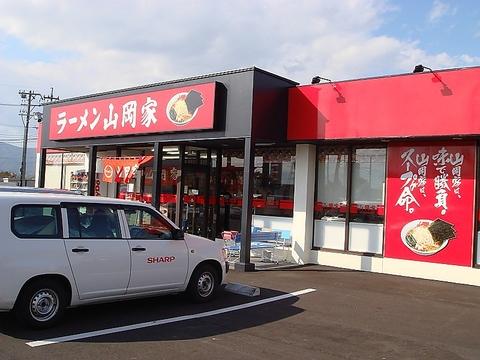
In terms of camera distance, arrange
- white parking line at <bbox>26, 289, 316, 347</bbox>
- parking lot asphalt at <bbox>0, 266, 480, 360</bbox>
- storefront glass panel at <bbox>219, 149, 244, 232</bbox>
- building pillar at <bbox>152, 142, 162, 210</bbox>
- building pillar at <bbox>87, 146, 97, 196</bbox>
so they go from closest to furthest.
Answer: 1. parking lot asphalt at <bbox>0, 266, 480, 360</bbox>
2. white parking line at <bbox>26, 289, 316, 347</bbox>
3. building pillar at <bbox>152, 142, 162, 210</bbox>
4. storefront glass panel at <bbox>219, 149, 244, 232</bbox>
5. building pillar at <bbox>87, 146, 97, 196</bbox>

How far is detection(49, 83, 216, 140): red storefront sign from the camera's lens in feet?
43.5

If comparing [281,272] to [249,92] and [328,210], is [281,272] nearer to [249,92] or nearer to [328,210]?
[328,210]

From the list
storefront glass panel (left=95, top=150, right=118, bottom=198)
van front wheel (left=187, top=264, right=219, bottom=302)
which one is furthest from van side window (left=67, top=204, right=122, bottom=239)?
storefront glass panel (left=95, top=150, right=118, bottom=198)

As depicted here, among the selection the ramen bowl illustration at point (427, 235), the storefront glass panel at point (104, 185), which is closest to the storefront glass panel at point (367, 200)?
the ramen bowl illustration at point (427, 235)

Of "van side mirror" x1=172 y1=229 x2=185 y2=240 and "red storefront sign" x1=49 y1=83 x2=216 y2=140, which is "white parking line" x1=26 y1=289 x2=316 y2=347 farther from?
"red storefront sign" x1=49 y1=83 x2=216 y2=140

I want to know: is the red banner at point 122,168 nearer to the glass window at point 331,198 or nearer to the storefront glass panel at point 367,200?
the glass window at point 331,198

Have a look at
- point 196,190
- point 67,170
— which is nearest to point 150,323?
point 196,190

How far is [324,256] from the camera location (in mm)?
13398

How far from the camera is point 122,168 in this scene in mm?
16141

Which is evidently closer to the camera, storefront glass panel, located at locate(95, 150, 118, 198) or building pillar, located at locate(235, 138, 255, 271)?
building pillar, located at locate(235, 138, 255, 271)

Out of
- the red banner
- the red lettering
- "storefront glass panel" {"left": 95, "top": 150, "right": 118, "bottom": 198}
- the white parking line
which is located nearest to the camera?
the white parking line

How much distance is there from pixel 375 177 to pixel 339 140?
1315 millimetres

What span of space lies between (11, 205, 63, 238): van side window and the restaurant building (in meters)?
5.87

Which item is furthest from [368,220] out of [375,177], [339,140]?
[339,140]
